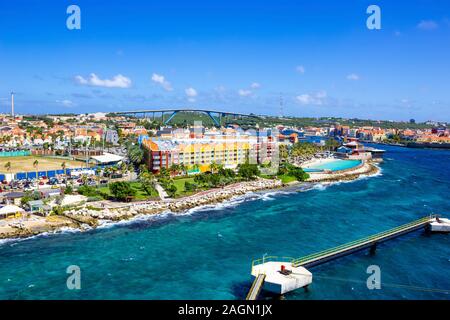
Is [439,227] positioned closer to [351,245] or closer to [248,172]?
[351,245]

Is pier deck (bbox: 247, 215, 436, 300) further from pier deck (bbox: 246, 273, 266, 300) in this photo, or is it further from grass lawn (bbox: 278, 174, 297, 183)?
grass lawn (bbox: 278, 174, 297, 183)

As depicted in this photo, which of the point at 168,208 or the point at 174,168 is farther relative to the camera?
the point at 174,168

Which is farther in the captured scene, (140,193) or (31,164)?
(31,164)

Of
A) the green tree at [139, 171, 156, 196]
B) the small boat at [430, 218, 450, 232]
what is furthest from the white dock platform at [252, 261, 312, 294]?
the green tree at [139, 171, 156, 196]

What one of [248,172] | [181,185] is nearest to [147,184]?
[181,185]

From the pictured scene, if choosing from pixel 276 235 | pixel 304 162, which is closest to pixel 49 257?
pixel 276 235

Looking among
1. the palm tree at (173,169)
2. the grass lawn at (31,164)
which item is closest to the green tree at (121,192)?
the palm tree at (173,169)
